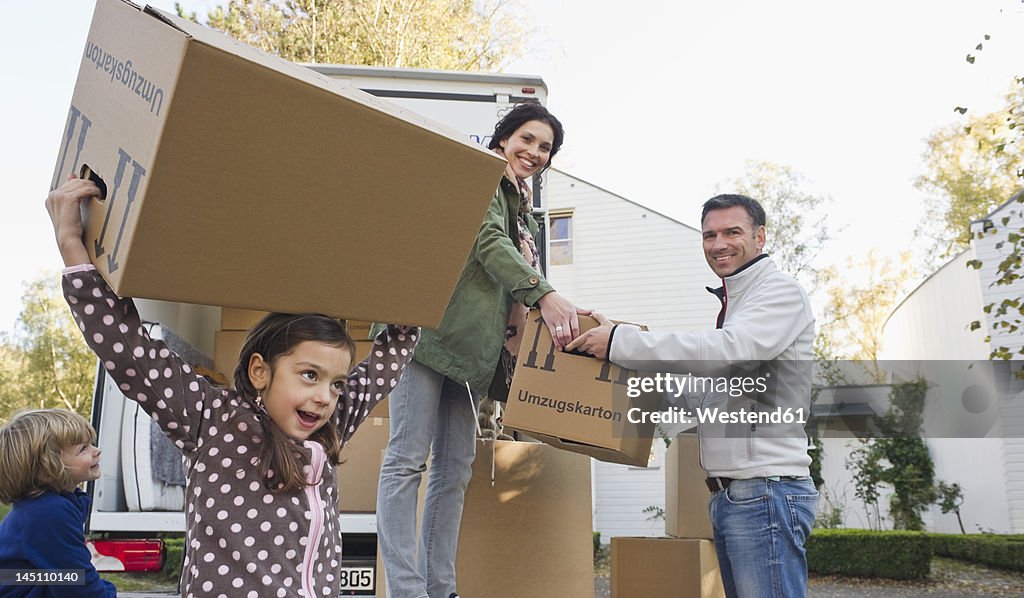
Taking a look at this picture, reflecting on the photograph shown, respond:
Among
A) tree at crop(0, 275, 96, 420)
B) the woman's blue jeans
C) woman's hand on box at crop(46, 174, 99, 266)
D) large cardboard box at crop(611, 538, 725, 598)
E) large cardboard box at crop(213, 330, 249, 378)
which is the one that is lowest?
large cardboard box at crop(611, 538, 725, 598)

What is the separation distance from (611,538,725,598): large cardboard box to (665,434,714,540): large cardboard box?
2.8 inches

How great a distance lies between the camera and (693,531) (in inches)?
123

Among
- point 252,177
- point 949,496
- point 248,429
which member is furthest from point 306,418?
point 949,496

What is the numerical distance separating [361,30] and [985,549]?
508 inches

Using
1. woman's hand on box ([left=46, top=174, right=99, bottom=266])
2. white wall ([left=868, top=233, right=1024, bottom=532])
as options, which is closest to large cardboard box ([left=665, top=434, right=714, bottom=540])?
woman's hand on box ([left=46, top=174, right=99, bottom=266])

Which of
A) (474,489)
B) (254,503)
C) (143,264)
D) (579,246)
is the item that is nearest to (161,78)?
(143,264)

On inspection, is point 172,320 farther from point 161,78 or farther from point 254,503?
point 161,78

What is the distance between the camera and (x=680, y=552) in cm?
305

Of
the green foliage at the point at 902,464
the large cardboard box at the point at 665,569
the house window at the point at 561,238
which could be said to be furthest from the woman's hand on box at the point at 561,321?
the house window at the point at 561,238

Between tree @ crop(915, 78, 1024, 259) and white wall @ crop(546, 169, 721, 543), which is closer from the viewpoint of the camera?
white wall @ crop(546, 169, 721, 543)

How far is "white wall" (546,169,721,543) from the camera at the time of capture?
15.3 metres

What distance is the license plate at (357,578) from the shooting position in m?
3.15

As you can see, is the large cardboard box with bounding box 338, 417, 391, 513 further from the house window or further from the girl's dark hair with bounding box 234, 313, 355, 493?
the house window

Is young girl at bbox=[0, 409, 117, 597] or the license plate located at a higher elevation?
young girl at bbox=[0, 409, 117, 597]
